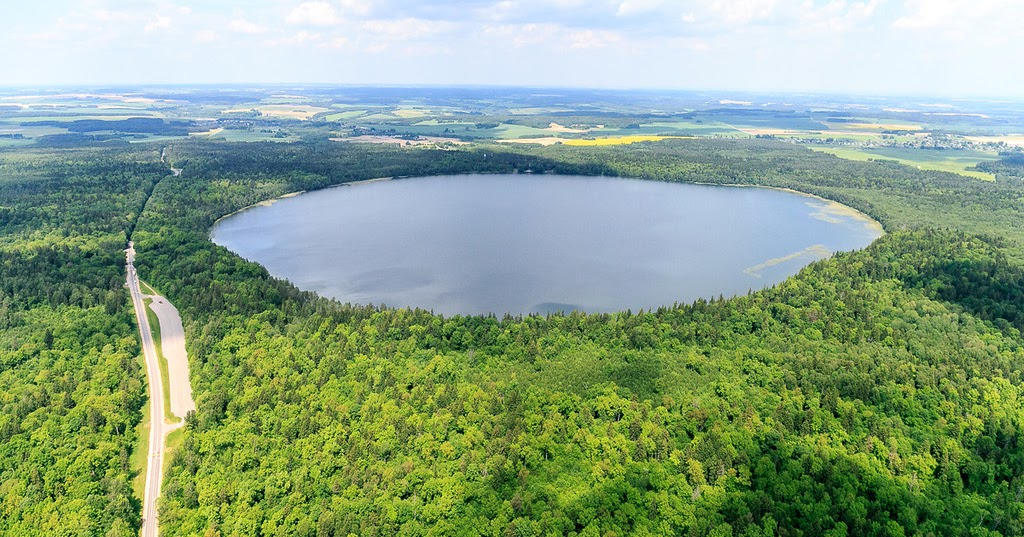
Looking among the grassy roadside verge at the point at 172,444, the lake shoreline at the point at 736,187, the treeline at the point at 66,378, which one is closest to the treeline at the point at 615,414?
the grassy roadside verge at the point at 172,444

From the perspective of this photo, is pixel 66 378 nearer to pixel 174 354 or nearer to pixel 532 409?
pixel 174 354

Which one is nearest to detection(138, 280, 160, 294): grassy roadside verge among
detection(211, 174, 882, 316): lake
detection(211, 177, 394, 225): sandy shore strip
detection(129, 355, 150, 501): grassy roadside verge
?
detection(211, 174, 882, 316): lake

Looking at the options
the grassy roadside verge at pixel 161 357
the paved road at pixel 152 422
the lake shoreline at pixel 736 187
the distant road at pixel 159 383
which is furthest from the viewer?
the lake shoreline at pixel 736 187

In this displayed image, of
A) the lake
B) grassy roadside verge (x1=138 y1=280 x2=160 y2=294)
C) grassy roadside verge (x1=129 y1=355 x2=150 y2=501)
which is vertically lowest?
grassy roadside verge (x1=129 y1=355 x2=150 y2=501)

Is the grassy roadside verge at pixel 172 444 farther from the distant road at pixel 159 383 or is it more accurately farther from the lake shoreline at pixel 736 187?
the lake shoreline at pixel 736 187

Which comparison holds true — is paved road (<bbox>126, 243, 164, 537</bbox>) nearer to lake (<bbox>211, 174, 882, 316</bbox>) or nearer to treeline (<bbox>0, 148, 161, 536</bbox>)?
treeline (<bbox>0, 148, 161, 536</bbox>)

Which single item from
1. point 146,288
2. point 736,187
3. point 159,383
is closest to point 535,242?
point 146,288

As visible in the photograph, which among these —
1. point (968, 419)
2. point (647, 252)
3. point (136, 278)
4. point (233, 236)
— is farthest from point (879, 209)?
point (136, 278)
